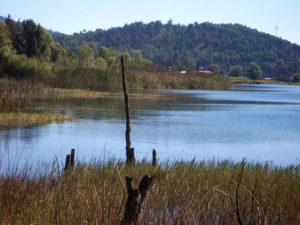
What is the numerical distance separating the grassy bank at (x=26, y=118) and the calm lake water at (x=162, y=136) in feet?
2.26

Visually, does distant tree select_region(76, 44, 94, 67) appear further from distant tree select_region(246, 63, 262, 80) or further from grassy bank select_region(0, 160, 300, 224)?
distant tree select_region(246, 63, 262, 80)

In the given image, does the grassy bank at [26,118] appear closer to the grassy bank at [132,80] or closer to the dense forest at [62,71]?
the dense forest at [62,71]

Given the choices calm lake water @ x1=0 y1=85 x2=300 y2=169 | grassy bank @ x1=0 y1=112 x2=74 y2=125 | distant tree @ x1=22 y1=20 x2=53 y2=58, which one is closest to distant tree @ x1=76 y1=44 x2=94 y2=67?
distant tree @ x1=22 y1=20 x2=53 y2=58

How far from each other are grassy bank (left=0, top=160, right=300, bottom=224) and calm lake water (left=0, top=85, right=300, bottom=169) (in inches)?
81.5

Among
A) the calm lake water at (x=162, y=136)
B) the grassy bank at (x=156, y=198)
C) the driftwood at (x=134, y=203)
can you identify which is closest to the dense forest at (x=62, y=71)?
the calm lake water at (x=162, y=136)

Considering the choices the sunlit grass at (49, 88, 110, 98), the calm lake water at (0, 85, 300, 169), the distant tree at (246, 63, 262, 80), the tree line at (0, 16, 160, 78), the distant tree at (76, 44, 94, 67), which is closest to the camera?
the calm lake water at (0, 85, 300, 169)

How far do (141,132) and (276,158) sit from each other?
227 inches

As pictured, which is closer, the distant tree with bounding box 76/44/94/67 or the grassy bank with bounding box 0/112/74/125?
the grassy bank with bounding box 0/112/74/125

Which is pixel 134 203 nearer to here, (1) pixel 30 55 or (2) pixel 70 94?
(2) pixel 70 94

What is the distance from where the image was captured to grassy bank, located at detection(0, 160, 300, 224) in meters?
4.62

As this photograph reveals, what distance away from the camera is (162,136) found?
1622 cm

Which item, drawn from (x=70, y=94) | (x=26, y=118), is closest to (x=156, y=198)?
(x=26, y=118)

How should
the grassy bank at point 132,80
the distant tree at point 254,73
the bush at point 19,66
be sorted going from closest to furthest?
the bush at point 19,66 → the grassy bank at point 132,80 → the distant tree at point 254,73

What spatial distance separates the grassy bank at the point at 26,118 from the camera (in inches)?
668
